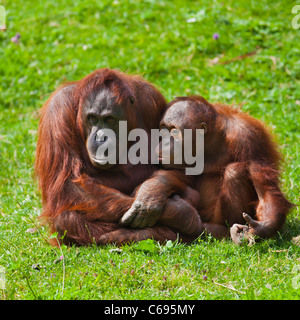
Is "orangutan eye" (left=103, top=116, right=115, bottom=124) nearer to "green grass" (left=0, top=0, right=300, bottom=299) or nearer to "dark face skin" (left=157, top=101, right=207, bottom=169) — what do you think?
"dark face skin" (left=157, top=101, right=207, bottom=169)

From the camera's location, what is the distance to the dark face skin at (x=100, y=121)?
434 cm

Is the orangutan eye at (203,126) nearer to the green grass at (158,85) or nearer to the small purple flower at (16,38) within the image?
the green grass at (158,85)

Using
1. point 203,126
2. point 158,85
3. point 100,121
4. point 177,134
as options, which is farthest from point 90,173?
point 158,85

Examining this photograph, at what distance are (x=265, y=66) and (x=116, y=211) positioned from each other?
3.92 meters

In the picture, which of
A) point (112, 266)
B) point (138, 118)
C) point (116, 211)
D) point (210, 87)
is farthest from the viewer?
point (210, 87)

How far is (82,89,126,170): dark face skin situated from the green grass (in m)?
0.70

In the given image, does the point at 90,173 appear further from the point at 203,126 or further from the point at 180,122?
the point at 203,126

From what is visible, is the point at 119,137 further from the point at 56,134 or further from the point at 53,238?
the point at 53,238

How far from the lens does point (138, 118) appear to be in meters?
4.76

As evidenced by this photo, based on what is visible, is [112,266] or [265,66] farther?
[265,66]

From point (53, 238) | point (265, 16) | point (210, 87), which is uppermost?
point (265, 16)
